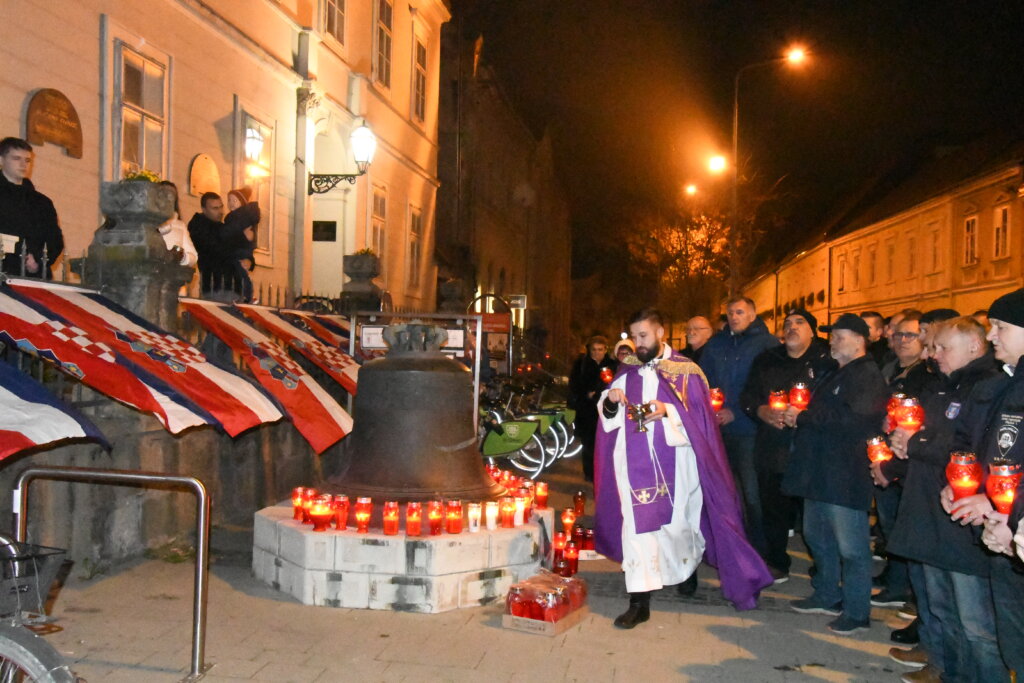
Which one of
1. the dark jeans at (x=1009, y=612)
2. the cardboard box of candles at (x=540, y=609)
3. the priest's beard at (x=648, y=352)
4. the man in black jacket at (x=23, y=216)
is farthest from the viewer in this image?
the man in black jacket at (x=23, y=216)

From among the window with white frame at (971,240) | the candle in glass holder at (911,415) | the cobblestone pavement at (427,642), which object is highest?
the window with white frame at (971,240)

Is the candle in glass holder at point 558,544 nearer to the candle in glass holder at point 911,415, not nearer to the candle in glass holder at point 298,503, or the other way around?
the candle in glass holder at point 298,503

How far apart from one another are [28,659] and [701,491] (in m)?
4.41

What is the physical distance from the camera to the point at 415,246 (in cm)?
2220

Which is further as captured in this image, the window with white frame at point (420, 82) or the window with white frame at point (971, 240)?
the window with white frame at point (971, 240)

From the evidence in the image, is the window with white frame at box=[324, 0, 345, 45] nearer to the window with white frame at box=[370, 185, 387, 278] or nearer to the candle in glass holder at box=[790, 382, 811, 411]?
the window with white frame at box=[370, 185, 387, 278]

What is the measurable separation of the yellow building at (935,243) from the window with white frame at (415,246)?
17.2m

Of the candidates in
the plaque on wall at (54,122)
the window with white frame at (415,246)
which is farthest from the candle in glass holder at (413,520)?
the window with white frame at (415,246)

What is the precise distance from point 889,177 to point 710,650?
46.9m

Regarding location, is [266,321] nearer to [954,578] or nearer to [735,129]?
[954,578]

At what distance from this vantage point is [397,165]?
66.5ft

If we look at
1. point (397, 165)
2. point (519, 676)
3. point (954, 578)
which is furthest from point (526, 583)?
point (397, 165)

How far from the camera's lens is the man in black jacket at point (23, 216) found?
738cm

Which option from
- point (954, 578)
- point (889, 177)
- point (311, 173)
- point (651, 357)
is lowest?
point (954, 578)
